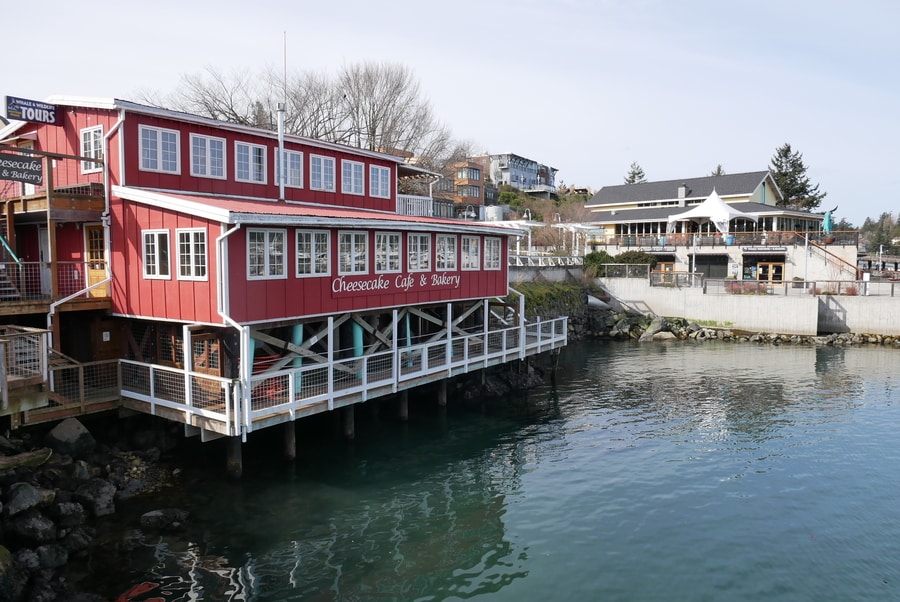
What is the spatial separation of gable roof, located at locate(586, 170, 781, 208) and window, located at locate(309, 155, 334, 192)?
171 feet

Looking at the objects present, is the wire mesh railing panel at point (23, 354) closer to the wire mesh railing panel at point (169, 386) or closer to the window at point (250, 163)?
the wire mesh railing panel at point (169, 386)

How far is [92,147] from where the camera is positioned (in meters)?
19.5

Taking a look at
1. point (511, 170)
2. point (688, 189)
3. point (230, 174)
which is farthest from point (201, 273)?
point (511, 170)

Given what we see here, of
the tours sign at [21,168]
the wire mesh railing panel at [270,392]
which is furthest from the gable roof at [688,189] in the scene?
the tours sign at [21,168]

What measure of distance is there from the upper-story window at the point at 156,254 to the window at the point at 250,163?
4442 mm

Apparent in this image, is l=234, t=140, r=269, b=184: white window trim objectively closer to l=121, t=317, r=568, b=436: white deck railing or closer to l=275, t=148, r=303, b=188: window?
l=275, t=148, r=303, b=188: window

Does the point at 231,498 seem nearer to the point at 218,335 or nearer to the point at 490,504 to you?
the point at 218,335

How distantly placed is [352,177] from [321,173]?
1699mm

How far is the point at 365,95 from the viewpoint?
5259 cm

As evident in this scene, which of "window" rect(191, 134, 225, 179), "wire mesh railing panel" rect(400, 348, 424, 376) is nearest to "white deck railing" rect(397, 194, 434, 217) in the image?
"wire mesh railing panel" rect(400, 348, 424, 376)

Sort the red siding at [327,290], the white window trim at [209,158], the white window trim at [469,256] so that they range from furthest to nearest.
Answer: the white window trim at [469,256] < the white window trim at [209,158] < the red siding at [327,290]

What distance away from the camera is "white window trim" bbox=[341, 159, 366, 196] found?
26047mm

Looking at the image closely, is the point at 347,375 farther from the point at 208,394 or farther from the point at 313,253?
the point at 208,394

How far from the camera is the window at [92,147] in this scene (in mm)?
19266
